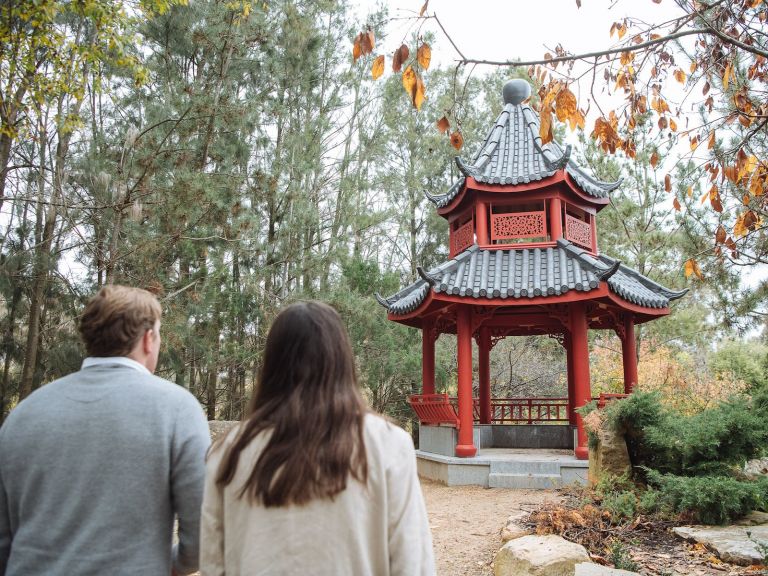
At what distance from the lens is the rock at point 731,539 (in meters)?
3.76

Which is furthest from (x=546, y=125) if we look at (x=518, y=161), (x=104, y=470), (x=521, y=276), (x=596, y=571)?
Answer: (x=518, y=161)

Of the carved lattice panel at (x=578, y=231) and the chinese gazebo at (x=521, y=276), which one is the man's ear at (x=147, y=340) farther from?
the carved lattice panel at (x=578, y=231)

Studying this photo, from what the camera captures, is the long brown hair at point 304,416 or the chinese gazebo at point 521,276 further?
the chinese gazebo at point 521,276

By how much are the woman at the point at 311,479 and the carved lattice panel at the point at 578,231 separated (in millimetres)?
8544

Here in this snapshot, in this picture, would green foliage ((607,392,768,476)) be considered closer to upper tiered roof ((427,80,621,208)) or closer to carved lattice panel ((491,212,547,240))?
carved lattice panel ((491,212,547,240))

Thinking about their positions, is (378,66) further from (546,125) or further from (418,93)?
(546,125)

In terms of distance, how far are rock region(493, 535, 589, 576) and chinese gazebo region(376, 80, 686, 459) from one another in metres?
4.48

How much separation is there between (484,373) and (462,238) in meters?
2.57

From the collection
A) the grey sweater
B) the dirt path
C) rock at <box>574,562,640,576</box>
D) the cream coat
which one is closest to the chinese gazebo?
the dirt path

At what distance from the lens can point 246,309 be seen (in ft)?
39.2

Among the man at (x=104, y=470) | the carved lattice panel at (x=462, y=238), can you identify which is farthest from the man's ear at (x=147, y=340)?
the carved lattice panel at (x=462, y=238)

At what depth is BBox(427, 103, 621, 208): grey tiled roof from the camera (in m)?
9.28

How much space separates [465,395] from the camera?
8.80 metres

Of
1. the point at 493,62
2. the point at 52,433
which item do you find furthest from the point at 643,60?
the point at 52,433
